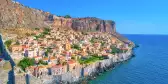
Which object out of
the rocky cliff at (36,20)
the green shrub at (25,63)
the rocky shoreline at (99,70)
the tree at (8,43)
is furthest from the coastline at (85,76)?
the rocky cliff at (36,20)

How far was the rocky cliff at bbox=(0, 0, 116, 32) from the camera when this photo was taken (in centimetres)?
8956

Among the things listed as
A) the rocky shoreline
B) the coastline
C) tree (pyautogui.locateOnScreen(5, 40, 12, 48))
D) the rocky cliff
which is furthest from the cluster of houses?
the rocky cliff

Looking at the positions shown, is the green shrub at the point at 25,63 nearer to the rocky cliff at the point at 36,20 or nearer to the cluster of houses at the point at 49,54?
the cluster of houses at the point at 49,54

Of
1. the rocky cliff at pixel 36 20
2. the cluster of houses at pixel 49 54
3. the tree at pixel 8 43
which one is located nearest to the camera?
the cluster of houses at pixel 49 54

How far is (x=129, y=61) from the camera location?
284 feet

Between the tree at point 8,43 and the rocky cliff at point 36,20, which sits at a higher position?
the rocky cliff at point 36,20

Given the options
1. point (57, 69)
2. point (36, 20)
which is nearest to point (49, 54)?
point (57, 69)

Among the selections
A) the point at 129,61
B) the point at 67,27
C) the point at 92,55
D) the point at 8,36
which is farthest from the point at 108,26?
the point at 8,36

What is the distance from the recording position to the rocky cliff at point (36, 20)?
294ft

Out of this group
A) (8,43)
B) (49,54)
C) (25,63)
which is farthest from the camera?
(8,43)

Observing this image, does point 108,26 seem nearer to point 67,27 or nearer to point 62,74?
point 67,27

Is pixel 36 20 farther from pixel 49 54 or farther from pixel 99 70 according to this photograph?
pixel 99 70

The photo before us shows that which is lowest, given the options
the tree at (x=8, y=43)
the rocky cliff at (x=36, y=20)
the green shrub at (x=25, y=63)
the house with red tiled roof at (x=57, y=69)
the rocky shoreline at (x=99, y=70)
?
the rocky shoreline at (x=99, y=70)

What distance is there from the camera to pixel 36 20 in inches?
4262
